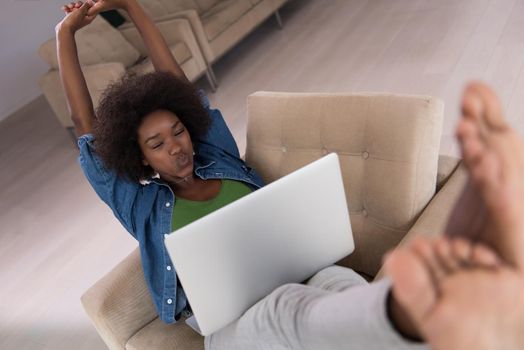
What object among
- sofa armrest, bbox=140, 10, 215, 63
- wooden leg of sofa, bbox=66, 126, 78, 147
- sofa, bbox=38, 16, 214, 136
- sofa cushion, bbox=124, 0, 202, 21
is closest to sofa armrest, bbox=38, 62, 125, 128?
sofa, bbox=38, 16, 214, 136

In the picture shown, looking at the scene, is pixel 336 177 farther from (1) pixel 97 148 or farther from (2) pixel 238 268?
(1) pixel 97 148

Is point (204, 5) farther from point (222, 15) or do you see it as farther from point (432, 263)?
point (432, 263)

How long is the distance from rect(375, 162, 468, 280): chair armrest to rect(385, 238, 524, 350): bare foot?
1.54ft

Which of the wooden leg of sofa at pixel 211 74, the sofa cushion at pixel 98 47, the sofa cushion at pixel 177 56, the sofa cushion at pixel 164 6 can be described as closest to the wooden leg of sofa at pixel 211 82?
the wooden leg of sofa at pixel 211 74

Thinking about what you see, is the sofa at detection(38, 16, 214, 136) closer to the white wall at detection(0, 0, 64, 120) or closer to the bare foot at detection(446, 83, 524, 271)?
the white wall at detection(0, 0, 64, 120)

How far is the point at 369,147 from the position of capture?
1.19 m

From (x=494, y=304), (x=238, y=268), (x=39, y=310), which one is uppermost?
(x=494, y=304)

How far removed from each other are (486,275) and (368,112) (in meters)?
0.73

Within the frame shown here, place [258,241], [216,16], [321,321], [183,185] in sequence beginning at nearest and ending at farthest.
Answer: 1. [321,321]
2. [258,241]
3. [183,185]
4. [216,16]

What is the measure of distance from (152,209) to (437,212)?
73 cm

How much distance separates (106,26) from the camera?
3.26 metres

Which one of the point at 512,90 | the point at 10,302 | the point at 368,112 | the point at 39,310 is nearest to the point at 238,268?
the point at 368,112

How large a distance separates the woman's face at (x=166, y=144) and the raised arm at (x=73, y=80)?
232 mm

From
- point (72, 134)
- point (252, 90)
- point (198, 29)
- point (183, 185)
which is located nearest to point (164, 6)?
point (198, 29)
